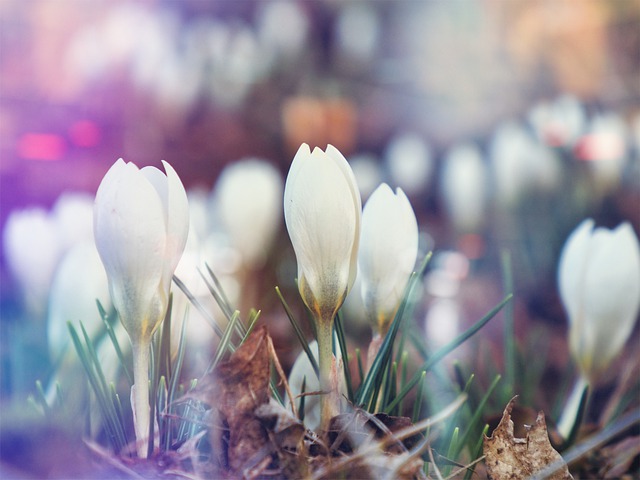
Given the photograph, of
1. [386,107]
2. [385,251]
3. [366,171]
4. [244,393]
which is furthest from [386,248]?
[386,107]

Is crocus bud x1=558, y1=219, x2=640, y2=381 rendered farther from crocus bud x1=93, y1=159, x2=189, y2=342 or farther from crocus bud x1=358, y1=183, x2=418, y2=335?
crocus bud x1=93, y1=159, x2=189, y2=342

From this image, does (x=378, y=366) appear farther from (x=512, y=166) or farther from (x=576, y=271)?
(x=512, y=166)

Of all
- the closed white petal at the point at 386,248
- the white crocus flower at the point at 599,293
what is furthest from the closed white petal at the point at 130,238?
the white crocus flower at the point at 599,293

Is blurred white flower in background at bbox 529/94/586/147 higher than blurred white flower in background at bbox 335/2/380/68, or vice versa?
blurred white flower in background at bbox 335/2/380/68

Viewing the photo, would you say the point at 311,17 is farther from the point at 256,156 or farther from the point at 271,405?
the point at 271,405

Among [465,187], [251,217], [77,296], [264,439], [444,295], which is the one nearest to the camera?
[264,439]

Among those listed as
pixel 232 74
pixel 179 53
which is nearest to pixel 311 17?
pixel 232 74

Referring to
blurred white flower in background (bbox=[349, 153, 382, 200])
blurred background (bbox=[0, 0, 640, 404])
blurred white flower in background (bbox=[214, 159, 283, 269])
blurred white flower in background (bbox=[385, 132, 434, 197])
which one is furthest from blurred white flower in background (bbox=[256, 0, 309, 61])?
blurred white flower in background (bbox=[214, 159, 283, 269])
